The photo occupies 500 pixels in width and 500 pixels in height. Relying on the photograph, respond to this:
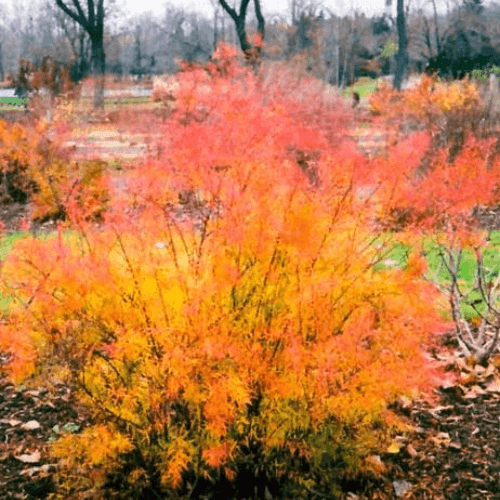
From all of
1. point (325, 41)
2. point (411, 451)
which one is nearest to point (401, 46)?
point (325, 41)

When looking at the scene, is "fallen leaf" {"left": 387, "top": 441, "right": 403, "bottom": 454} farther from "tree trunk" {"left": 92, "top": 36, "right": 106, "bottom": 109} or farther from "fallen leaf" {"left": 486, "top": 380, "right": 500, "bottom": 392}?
"tree trunk" {"left": 92, "top": 36, "right": 106, "bottom": 109}

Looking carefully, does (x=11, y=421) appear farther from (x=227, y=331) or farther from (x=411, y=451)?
(x=411, y=451)

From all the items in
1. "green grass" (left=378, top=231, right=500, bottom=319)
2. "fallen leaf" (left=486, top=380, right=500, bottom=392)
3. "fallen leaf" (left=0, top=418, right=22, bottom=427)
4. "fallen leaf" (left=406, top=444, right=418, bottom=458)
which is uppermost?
"green grass" (left=378, top=231, right=500, bottom=319)

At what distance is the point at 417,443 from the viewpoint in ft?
15.6

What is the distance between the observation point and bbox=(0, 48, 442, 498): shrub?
3.68 metres

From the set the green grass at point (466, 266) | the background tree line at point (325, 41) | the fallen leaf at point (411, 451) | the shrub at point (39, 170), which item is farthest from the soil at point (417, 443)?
the background tree line at point (325, 41)

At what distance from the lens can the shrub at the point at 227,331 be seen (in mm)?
3684

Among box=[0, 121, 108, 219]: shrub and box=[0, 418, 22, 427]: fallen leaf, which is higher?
box=[0, 121, 108, 219]: shrub

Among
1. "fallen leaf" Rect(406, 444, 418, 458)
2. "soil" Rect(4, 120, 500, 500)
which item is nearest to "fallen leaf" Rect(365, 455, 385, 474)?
"soil" Rect(4, 120, 500, 500)

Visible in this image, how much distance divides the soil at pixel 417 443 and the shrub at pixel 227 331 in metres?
0.33

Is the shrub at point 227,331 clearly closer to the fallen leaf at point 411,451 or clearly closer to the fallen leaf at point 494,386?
the fallen leaf at point 411,451

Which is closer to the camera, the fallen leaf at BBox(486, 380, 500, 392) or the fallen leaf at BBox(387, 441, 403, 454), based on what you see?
the fallen leaf at BBox(387, 441, 403, 454)

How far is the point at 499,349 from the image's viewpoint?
19.6 ft

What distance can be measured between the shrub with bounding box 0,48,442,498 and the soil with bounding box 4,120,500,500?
0.33 meters
